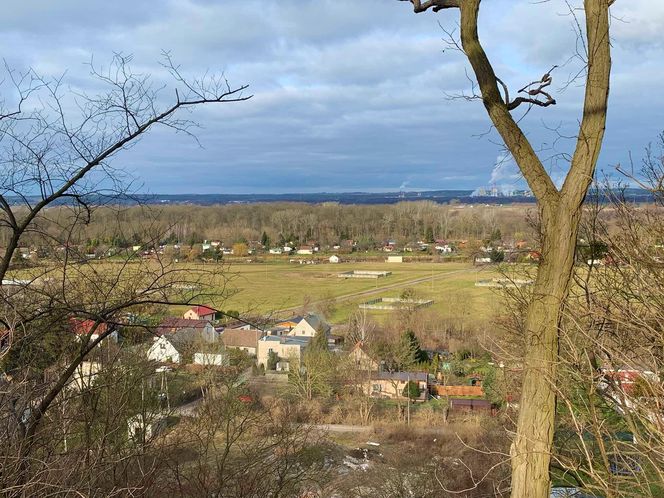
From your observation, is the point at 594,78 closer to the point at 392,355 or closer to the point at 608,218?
the point at 608,218

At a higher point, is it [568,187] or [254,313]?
[568,187]

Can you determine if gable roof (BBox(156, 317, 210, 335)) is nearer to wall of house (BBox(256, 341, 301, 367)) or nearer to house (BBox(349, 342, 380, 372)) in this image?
house (BBox(349, 342, 380, 372))

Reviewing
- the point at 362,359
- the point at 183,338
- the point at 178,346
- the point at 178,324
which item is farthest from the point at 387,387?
the point at 178,324

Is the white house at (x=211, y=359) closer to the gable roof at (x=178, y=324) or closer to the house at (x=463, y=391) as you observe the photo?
the gable roof at (x=178, y=324)

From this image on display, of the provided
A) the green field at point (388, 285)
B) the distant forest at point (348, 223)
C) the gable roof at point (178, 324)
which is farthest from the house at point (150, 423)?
the green field at point (388, 285)

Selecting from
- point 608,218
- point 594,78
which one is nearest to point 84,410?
point 594,78

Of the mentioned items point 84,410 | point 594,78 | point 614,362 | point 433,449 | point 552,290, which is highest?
point 594,78
